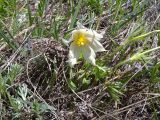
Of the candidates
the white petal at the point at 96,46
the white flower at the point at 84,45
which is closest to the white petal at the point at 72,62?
→ the white flower at the point at 84,45

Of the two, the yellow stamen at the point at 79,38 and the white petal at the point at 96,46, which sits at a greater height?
the yellow stamen at the point at 79,38

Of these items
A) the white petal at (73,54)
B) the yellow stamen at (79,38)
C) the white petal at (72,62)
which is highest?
the yellow stamen at (79,38)

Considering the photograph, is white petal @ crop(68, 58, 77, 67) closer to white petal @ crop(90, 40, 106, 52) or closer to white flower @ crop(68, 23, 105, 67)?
white flower @ crop(68, 23, 105, 67)

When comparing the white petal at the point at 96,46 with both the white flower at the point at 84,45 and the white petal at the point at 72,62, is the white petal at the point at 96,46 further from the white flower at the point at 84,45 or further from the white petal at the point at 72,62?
the white petal at the point at 72,62

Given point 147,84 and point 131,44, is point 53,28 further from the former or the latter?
point 147,84

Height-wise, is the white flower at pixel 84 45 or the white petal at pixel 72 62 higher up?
the white flower at pixel 84 45

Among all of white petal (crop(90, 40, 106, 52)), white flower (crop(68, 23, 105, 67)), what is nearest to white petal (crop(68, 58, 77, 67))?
white flower (crop(68, 23, 105, 67))
